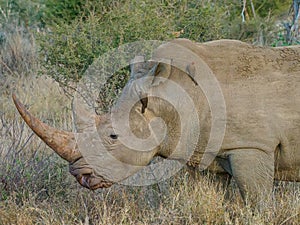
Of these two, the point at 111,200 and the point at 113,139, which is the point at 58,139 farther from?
the point at 111,200

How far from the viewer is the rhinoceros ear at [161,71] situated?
4.32 metres

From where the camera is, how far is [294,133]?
4.29 metres

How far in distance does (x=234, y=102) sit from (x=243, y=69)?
0.94 feet

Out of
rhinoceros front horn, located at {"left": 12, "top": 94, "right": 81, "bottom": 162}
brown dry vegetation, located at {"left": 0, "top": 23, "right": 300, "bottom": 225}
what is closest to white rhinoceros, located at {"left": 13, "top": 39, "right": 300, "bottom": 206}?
rhinoceros front horn, located at {"left": 12, "top": 94, "right": 81, "bottom": 162}

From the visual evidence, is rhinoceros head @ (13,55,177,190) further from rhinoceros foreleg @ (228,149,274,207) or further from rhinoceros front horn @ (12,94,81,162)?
rhinoceros foreleg @ (228,149,274,207)

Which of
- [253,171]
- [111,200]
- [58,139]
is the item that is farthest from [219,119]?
[111,200]

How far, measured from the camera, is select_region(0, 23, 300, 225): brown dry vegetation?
4367 millimetres

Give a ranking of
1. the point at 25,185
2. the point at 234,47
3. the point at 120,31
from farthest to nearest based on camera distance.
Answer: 1. the point at 120,31
2. the point at 25,185
3. the point at 234,47

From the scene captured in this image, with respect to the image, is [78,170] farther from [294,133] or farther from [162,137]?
[294,133]

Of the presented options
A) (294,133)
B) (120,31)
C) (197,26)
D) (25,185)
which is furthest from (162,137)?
(197,26)

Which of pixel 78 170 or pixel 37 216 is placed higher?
pixel 78 170

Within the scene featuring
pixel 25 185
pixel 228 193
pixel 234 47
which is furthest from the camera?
pixel 25 185

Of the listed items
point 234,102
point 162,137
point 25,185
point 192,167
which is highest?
point 234,102

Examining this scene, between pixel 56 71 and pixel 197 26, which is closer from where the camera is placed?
pixel 56 71
